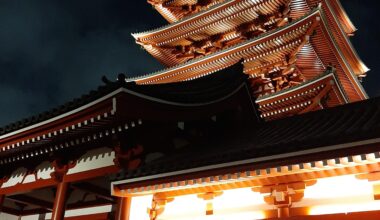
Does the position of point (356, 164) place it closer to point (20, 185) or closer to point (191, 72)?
point (20, 185)

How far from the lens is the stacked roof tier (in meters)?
14.7

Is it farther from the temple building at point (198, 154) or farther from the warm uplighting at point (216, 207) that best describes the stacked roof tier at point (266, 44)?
the warm uplighting at point (216, 207)

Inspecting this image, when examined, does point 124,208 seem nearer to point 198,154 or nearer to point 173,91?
point 198,154

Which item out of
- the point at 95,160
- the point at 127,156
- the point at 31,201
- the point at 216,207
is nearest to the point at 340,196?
the point at 216,207

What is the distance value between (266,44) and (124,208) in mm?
10460

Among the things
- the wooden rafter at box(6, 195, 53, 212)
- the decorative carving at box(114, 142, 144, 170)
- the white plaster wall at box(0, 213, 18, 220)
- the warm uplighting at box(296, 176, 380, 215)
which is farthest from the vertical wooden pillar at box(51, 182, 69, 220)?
the white plaster wall at box(0, 213, 18, 220)

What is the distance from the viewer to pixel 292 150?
4730 millimetres

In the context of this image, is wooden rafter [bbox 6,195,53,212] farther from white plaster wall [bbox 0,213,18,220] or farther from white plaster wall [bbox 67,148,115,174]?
white plaster wall [bbox 67,148,115,174]

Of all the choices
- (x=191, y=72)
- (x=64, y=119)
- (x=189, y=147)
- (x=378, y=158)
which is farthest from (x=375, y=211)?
(x=191, y=72)

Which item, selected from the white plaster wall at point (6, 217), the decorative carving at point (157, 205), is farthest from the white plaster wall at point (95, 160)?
the white plaster wall at point (6, 217)

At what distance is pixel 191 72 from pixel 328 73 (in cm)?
668

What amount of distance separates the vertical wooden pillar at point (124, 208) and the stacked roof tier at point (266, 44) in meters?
8.61

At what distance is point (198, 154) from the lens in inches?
253

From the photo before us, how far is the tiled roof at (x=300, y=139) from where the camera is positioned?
15.1 feet
